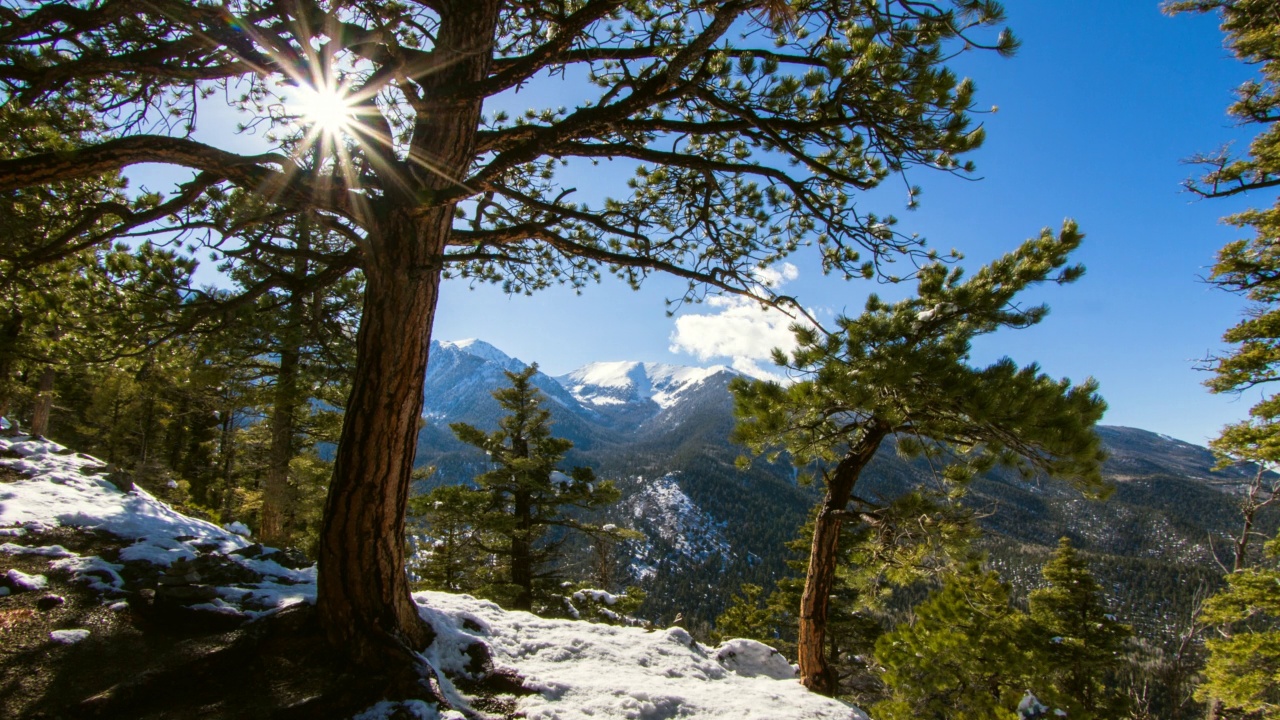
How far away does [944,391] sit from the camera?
14.1ft

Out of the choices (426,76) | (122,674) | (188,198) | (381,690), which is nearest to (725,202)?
(426,76)

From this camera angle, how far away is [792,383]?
4.79m

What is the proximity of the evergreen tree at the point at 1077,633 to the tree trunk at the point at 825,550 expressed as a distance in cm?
1762

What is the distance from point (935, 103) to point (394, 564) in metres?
4.58

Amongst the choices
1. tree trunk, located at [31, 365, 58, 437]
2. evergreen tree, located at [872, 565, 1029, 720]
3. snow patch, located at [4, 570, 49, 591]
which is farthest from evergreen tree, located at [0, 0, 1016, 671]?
tree trunk, located at [31, 365, 58, 437]

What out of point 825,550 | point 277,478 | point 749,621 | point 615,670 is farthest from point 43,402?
point 749,621

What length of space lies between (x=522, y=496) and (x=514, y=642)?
400 inches

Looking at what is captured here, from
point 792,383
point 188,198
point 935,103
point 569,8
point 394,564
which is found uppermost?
point 569,8

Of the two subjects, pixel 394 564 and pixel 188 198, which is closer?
pixel 188 198

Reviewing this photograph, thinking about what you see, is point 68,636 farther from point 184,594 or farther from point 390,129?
point 390,129

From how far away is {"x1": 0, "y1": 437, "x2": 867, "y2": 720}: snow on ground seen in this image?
11.8 feet

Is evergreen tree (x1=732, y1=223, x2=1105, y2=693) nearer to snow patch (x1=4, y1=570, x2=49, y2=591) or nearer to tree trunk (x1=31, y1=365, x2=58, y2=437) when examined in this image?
snow patch (x1=4, y1=570, x2=49, y2=591)

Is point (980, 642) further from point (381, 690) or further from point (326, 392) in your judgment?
point (326, 392)

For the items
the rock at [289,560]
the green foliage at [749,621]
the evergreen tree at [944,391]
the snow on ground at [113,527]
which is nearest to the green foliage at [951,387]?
the evergreen tree at [944,391]
